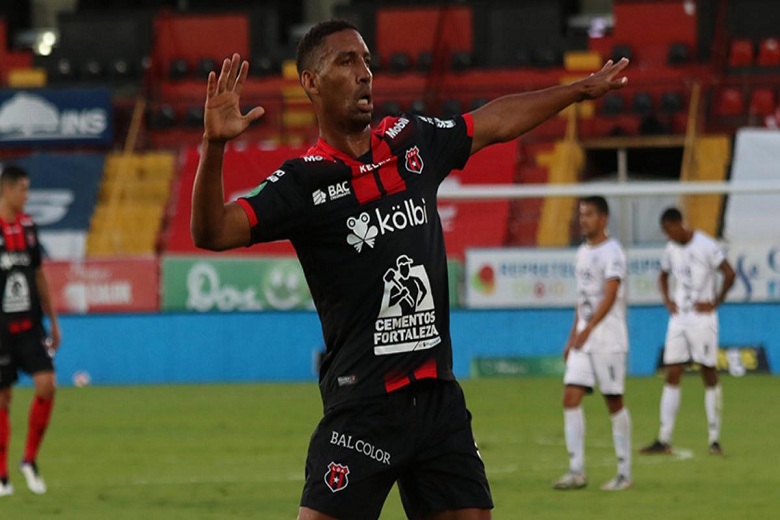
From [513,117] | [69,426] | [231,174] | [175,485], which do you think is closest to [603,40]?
[231,174]

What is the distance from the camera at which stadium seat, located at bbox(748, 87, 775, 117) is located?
2741 centimetres

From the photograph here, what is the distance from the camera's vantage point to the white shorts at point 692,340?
14.1m

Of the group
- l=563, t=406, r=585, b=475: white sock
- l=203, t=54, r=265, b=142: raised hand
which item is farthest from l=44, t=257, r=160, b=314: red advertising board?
l=203, t=54, r=265, b=142: raised hand

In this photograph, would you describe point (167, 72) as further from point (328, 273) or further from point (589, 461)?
point (328, 273)

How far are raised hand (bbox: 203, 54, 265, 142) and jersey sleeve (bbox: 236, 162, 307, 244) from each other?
34 cm

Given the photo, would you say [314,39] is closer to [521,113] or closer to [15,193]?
Result: [521,113]

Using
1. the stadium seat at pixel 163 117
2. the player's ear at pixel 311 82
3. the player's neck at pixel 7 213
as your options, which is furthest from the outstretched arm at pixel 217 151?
the stadium seat at pixel 163 117

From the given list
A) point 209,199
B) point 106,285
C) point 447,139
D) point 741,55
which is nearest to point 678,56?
point 741,55

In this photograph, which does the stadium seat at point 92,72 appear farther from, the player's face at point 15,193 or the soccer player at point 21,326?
the player's face at point 15,193

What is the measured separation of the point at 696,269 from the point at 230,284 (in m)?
10.2

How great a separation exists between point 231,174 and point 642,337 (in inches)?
356

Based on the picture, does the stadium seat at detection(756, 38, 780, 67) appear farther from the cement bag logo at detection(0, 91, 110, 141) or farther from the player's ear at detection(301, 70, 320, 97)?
the player's ear at detection(301, 70, 320, 97)

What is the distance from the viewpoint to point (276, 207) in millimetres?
5094

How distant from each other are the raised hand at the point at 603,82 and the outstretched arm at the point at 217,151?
1339mm
